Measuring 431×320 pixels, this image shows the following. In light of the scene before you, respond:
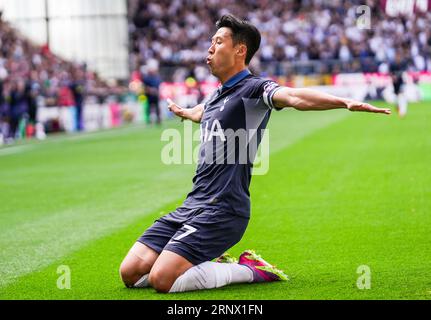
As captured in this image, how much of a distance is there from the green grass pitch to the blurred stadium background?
1.5 inches

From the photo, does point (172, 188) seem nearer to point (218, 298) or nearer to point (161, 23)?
point (218, 298)

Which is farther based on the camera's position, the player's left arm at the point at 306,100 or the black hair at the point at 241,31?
the black hair at the point at 241,31

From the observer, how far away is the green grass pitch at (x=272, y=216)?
25.5 ft

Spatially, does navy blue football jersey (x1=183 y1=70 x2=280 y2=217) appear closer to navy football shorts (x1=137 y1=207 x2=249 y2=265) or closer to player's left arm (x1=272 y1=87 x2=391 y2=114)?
navy football shorts (x1=137 y1=207 x2=249 y2=265)

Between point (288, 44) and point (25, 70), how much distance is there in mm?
20485

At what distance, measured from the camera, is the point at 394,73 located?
118 feet

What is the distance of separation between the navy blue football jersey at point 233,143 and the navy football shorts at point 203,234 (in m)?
0.07

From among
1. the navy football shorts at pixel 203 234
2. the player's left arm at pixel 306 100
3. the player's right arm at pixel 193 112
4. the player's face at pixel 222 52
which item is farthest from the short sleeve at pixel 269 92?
the player's right arm at pixel 193 112

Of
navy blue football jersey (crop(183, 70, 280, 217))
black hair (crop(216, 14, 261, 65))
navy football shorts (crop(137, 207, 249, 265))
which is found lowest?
navy football shorts (crop(137, 207, 249, 265))

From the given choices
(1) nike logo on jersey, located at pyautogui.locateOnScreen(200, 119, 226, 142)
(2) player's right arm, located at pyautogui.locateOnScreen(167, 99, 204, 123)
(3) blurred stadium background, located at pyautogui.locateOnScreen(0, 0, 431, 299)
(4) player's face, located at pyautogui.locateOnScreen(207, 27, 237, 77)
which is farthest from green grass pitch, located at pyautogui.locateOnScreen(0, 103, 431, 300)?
(4) player's face, located at pyautogui.locateOnScreen(207, 27, 237, 77)

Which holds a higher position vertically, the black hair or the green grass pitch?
the black hair

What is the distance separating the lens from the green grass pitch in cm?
777

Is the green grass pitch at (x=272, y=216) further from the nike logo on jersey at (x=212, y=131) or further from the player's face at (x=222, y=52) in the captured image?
the player's face at (x=222, y=52)

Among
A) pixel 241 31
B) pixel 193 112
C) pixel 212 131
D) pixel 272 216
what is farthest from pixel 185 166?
pixel 241 31
